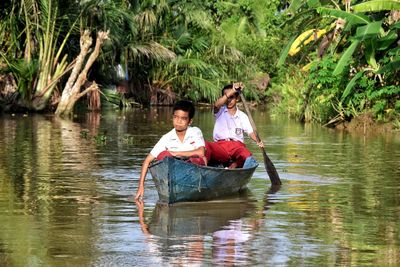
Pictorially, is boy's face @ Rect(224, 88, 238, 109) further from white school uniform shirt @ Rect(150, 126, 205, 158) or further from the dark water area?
white school uniform shirt @ Rect(150, 126, 205, 158)

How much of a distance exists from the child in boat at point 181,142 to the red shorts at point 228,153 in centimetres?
128

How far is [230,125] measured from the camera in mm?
13438

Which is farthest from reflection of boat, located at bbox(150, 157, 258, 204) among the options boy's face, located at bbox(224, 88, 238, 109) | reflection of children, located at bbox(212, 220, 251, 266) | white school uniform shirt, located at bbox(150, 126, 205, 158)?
boy's face, located at bbox(224, 88, 238, 109)

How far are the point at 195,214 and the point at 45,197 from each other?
7.58ft

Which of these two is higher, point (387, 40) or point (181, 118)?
point (387, 40)

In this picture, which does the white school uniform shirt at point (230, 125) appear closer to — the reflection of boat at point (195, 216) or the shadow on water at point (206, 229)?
the shadow on water at point (206, 229)

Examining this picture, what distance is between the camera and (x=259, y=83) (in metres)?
51.8

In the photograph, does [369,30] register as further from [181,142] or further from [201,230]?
[201,230]

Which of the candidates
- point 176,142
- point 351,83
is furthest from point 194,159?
point 351,83

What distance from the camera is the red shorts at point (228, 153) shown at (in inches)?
522

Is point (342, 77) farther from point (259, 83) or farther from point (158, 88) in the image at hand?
point (259, 83)

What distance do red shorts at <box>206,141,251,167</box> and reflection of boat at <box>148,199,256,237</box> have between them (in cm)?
104

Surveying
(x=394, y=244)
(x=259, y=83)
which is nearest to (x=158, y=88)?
(x=259, y=83)

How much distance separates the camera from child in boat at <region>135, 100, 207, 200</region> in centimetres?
1160
